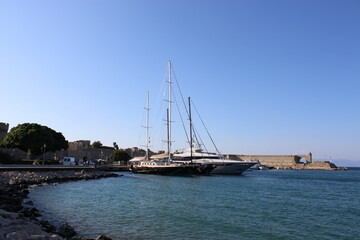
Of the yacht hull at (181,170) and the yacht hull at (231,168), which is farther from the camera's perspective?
the yacht hull at (231,168)

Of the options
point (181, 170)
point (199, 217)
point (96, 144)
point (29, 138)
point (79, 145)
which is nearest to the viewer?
point (199, 217)

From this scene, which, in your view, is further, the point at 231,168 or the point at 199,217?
the point at 231,168

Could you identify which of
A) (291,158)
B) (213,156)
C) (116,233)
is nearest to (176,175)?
(213,156)

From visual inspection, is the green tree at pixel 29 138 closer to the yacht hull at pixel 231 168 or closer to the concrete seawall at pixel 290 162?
the yacht hull at pixel 231 168

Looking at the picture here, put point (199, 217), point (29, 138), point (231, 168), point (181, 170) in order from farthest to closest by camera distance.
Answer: point (231, 168) → point (29, 138) → point (181, 170) → point (199, 217)

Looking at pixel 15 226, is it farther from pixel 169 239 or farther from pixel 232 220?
pixel 232 220

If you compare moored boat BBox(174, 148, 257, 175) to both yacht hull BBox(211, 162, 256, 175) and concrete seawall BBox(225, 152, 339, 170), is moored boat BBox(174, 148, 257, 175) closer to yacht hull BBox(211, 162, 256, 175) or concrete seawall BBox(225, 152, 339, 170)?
yacht hull BBox(211, 162, 256, 175)

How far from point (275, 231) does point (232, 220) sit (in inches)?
115

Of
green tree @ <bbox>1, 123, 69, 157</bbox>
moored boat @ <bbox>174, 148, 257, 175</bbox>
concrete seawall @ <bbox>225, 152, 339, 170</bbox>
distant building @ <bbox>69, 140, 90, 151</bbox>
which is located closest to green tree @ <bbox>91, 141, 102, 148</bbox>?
distant building @ <bbox>69, 140, 90, 151</bbox>

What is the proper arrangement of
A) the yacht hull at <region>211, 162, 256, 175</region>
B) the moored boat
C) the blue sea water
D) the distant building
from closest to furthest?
the blue sea water
the yacht hull at <region>211, 162, 256, 175</region>
the moored boat
the distant building

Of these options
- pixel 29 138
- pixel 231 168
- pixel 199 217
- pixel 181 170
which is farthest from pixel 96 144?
pixel 199 217

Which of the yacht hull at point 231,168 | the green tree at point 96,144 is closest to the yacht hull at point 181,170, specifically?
the yacht hull at point 231,168

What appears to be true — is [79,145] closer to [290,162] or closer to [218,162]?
[218,162]

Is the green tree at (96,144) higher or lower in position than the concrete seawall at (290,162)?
higher
